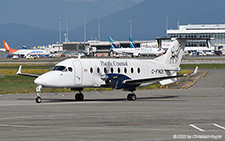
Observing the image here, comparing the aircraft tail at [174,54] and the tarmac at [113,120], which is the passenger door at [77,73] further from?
the aircraft tail at [174,54]

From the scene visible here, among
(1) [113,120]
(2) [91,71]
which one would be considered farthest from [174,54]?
(1) [113,120]

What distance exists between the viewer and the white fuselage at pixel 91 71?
31.1 m

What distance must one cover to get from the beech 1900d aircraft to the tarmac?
172 centimetres

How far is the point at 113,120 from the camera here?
2194 centimetres

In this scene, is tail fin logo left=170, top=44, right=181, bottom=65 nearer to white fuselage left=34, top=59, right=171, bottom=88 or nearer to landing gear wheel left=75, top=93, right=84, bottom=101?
white fuselage left=34, top=59, right=171, bottom=88

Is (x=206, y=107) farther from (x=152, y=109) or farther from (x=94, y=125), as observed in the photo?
A: (x=94, y=125)

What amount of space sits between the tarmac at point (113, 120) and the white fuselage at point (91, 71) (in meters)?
1.84

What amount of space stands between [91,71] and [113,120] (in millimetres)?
11014

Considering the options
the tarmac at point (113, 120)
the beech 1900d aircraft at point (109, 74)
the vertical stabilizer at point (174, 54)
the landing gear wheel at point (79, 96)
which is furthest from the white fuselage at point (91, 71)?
the tarmac at point (113, 120)

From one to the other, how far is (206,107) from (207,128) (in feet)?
27.7

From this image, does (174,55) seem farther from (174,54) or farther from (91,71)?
(91,71)

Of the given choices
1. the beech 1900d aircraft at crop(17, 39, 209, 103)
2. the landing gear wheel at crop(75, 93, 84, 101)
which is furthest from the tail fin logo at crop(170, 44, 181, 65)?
the landing gear wheel at crop(75, 93, 84, 101)

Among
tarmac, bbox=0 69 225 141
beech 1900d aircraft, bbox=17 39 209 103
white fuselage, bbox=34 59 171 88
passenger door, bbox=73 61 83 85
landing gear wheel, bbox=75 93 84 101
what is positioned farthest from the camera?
landing gear wheel, bbox=75 93 84 101

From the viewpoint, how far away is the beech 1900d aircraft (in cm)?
3133
